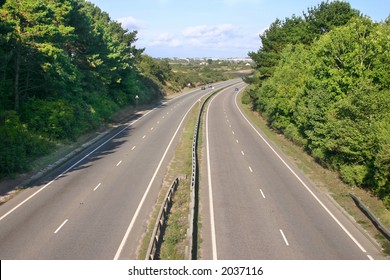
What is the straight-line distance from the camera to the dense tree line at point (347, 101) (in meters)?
25.8

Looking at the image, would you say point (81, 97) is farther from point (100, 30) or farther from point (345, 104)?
point (345, 104)

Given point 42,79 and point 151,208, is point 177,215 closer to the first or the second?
point 151,208

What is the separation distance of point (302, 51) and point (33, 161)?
111 ft

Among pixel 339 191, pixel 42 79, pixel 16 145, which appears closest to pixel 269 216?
pixel 339 191

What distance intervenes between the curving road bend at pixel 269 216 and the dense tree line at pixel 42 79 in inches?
607

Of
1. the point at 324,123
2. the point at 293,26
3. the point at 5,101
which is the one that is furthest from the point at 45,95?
the point at 293,26

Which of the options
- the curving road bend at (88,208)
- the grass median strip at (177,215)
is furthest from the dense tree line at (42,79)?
the grass median strip at (177,215)

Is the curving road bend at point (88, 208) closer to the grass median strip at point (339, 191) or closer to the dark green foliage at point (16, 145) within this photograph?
the dark green foliage at point (16, 145)

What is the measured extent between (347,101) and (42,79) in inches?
1168

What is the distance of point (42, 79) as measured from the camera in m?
40.4

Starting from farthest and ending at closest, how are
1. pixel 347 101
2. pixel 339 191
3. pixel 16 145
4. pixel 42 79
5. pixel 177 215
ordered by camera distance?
pixel 42 79 < pixel 16 145 < pixel 347 101 < pixel 339 191 < pixel 177 215

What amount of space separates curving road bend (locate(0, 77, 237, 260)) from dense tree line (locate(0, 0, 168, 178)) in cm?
452

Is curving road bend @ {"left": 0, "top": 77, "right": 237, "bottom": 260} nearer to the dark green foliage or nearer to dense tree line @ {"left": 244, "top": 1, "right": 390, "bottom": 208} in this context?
the dark green foliage

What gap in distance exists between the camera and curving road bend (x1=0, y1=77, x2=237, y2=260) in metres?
17.1
